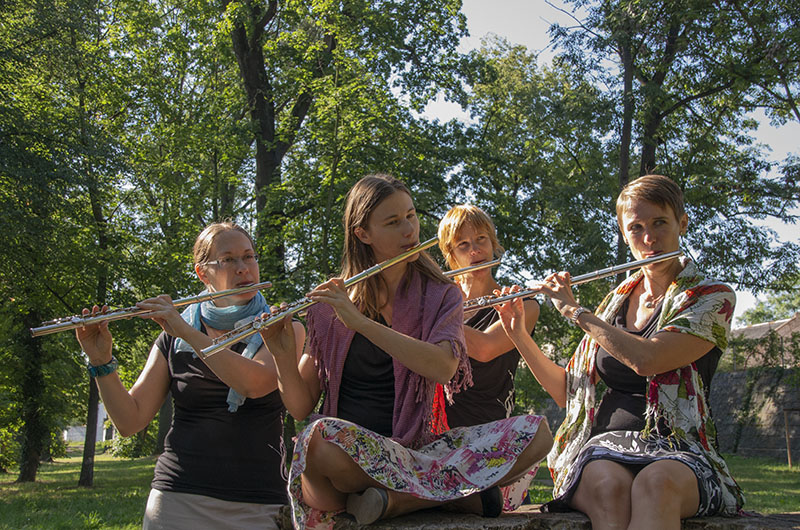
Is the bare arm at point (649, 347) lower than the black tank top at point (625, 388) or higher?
higher

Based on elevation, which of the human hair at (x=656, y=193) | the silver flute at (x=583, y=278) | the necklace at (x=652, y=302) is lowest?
the necklace at (x=652, y=302)

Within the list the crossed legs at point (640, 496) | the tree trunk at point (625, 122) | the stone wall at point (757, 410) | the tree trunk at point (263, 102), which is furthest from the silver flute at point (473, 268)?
the stone wall at point (757, 410)

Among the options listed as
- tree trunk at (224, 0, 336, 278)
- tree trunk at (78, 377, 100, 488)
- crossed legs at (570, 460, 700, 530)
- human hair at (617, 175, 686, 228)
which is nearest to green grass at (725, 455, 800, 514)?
human hair at (617, 175, 686, 228)

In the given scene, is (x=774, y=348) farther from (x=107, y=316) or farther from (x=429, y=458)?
(x=107, y=316)

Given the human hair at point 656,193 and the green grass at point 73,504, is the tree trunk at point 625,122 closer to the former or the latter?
the green grass at point 73,504

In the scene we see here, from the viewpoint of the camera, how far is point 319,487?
1922mm

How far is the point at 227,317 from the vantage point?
2605 mm

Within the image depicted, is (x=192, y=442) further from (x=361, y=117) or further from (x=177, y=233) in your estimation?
(x=177, y=233)

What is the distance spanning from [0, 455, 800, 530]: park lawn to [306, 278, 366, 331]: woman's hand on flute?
6.05m

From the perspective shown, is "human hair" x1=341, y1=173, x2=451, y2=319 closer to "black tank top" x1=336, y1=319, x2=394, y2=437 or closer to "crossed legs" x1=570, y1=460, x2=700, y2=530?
"black tank top" x1=336, y1=319, x2=394, y2=437

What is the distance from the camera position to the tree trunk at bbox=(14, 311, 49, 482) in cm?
1259

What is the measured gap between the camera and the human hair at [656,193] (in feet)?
8.61

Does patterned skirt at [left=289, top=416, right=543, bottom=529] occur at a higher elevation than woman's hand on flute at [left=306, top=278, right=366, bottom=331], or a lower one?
lower

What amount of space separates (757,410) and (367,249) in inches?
706
